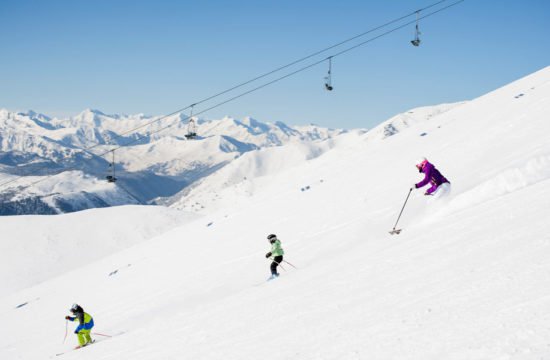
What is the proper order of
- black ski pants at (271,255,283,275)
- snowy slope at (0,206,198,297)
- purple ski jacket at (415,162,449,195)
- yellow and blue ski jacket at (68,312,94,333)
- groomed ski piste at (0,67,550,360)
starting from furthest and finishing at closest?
snowy slope at (0,206,198,297)
black ski pants at (271,255,283,275)
purple ski jacket at (415,162,449,195)
yellow and blue ski jacket at (68,312,94,333)
groomed ski piste at (0,67,550,360)

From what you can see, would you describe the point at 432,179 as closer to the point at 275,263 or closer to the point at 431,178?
the point at 431,178

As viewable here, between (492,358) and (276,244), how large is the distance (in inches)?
511

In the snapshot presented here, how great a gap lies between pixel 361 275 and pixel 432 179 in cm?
759

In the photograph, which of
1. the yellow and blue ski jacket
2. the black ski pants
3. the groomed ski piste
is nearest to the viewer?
the groomed ski piste

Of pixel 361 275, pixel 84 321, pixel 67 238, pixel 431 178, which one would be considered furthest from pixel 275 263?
pixel 67 238

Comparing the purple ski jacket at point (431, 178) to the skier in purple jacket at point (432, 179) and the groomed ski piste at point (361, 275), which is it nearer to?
the skier in purple jacket at point (432, 179)

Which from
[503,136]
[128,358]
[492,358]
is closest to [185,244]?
[503,136]

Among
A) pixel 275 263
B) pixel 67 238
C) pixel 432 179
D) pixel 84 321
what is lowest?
pixel 84 321

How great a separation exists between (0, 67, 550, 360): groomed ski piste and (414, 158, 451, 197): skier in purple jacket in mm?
595

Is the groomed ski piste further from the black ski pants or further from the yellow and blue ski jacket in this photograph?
the yellow and blue ski jacket

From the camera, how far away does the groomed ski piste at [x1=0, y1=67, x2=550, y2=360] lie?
26.0 ft

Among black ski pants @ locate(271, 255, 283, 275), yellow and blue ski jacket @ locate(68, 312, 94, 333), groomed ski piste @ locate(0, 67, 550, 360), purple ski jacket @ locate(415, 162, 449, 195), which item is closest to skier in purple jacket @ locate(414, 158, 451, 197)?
purple ski jacket @ locate(415, 162, 449, 195)

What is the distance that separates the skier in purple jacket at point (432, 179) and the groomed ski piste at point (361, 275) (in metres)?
0.60

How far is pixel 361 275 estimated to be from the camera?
40.2 feet
